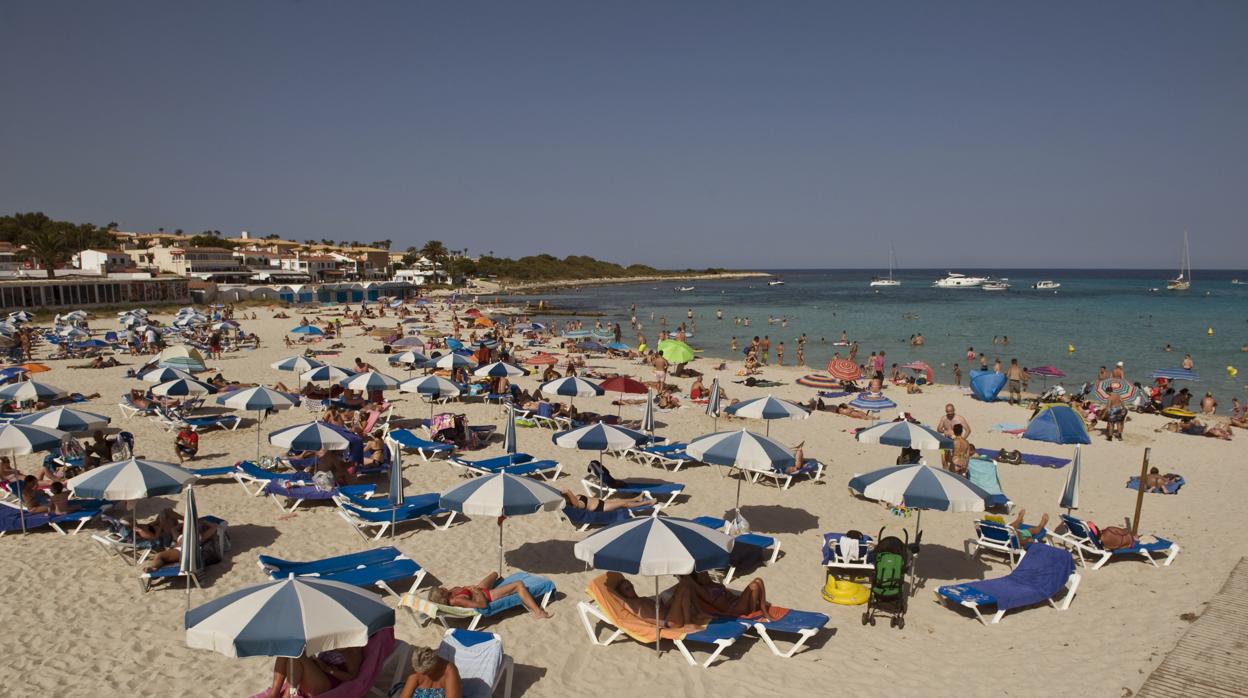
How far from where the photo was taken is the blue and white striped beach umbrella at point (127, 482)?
716 centimetres

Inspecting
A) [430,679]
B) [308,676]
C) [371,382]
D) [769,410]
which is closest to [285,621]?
[308,676]

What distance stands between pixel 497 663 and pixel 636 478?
685cm

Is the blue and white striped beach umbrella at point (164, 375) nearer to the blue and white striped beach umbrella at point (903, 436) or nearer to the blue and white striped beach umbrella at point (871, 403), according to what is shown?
the blue and white striped beach umbrella at point (903, 436)

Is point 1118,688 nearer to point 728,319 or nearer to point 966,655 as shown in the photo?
point 966,655

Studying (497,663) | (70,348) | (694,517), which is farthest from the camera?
(70,348)

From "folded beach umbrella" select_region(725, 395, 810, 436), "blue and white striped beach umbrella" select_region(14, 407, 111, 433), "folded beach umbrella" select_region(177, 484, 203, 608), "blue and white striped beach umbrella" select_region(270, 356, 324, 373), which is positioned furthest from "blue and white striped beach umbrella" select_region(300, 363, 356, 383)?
"folded beach umbrella" select_region(725, 395, 810, 436)

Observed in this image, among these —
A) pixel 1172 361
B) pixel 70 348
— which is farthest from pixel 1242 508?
pixel 70 348

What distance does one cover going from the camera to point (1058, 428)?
11867 millimetres

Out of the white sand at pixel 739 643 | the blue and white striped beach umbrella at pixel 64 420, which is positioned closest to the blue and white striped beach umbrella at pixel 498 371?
the white sand at pixel 739 643

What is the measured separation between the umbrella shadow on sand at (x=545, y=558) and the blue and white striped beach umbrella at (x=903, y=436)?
421cm

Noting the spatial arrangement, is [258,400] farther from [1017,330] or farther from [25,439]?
[1017,330]

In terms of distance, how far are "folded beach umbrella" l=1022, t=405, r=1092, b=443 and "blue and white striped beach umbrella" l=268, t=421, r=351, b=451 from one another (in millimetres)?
10739

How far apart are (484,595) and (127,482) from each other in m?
3.84

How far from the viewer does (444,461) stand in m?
12.8
